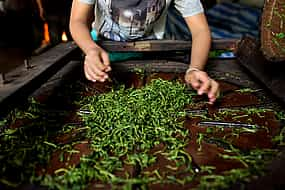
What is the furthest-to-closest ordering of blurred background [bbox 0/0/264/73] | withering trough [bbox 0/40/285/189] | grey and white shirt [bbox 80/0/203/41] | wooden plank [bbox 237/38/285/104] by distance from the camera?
1. blurred background [bbox 0/0/264/73]
2. grey and white shirt [bbox 80/0/203/41]
3. wooden plank [bbox 237/38/285/104]
4. withering trough [bbox 0/40/285/189]

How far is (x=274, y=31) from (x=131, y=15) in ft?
1.57

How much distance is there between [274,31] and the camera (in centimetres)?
97

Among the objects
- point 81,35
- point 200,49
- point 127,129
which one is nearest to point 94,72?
point 127,129

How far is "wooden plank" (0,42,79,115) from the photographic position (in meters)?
0.84

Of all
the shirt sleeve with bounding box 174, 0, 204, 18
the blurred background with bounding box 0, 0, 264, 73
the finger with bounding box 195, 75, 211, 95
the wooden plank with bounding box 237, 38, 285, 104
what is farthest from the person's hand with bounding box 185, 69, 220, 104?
the blurred background with bounding box 0, 0, 264, 73

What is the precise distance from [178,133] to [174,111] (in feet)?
0.36

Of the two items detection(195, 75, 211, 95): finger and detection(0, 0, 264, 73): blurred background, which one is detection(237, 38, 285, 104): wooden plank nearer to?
detection(195, 75, 211, 95): finger

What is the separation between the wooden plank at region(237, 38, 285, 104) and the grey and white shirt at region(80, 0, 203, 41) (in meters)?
0.20

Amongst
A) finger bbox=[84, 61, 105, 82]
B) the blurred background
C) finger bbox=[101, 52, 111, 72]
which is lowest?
the blurred background

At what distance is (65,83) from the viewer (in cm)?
103

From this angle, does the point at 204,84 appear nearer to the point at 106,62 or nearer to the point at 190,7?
the point at 106,62

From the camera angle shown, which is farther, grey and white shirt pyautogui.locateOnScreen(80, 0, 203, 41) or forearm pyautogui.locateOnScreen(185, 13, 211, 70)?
grey and white shirt pyautogui.locateOnScreen(80, 0, 203, 41)

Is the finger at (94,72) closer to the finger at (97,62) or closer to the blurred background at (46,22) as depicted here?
the finger at (97,62)

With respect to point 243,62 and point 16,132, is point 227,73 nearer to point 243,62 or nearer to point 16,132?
point 243,62
